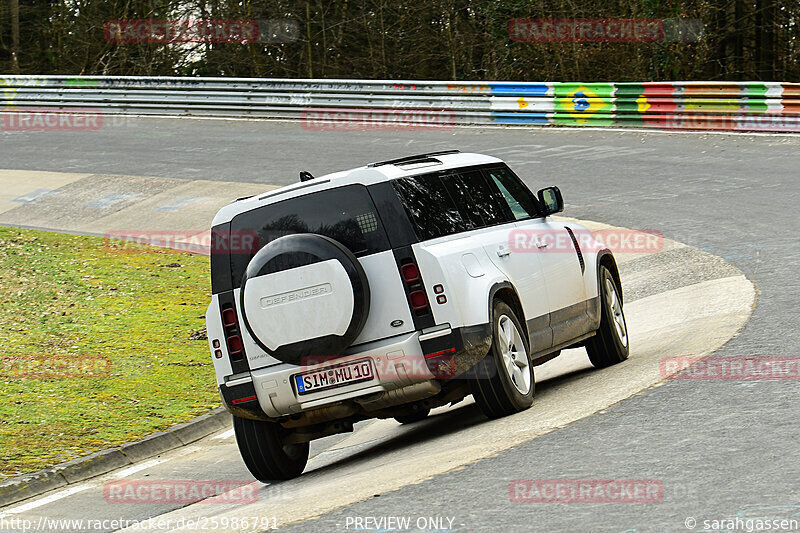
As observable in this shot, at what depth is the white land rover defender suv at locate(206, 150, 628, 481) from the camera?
7.16m

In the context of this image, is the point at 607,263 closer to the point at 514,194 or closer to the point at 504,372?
the point at 514,194

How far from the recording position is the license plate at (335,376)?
23.8 feet

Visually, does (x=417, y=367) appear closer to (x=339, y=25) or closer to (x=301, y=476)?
(x=301, y=476)

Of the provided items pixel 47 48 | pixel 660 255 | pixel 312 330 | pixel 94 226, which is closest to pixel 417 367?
pixel 312 330

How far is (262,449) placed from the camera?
7.73 metres

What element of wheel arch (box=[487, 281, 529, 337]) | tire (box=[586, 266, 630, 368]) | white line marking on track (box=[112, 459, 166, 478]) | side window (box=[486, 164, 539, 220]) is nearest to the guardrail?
tire (box=[586, 266, 630, 368])

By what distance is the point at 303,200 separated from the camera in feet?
24.5

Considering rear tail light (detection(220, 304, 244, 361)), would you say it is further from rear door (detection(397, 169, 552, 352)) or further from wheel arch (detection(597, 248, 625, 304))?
wheel arch (detection(597, 248, 625, 304))

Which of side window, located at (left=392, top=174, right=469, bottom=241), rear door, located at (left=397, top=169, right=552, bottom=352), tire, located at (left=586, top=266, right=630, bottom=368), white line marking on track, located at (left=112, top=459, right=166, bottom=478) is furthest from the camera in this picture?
tire, located at (left=586, top=266, right=630, bottom=368)

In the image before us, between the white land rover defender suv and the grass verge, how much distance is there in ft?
7.39

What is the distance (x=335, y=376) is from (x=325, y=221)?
1.00 metres

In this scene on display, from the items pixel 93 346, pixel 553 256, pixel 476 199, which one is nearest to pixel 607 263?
pixel 553 256

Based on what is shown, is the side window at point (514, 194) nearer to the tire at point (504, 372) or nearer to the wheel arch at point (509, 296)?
the wheel arch at point (509, 296)

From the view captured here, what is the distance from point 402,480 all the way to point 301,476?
6.08 feet
